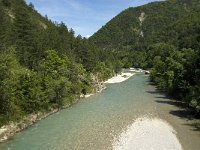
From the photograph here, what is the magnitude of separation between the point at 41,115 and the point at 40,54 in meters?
28.7

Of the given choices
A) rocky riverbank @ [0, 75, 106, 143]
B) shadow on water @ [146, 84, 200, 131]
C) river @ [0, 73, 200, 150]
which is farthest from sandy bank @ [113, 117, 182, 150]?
rocky riverbank @ [0, 75, 106, 143]

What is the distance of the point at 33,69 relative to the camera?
242 feet

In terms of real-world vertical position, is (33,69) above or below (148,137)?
above

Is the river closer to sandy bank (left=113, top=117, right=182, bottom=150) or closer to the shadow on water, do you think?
the shadow on water

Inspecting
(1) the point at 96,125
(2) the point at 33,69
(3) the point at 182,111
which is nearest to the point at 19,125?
(1) the point at 96,125

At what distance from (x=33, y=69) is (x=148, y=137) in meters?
32.6

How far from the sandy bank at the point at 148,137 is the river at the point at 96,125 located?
1030 mm

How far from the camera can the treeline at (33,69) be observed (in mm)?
54147

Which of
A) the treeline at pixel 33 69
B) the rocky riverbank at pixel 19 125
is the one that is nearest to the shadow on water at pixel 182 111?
the treeline at pixel 33 69

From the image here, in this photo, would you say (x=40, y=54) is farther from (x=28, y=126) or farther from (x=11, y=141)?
(x=11, y=141)

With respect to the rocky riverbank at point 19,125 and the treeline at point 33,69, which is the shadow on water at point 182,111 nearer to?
the treeline at point 33,69

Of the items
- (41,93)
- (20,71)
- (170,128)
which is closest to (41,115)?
(41,93)

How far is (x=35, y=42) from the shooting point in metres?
88.2

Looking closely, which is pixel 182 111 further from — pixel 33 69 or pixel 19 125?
pixel 19 125
